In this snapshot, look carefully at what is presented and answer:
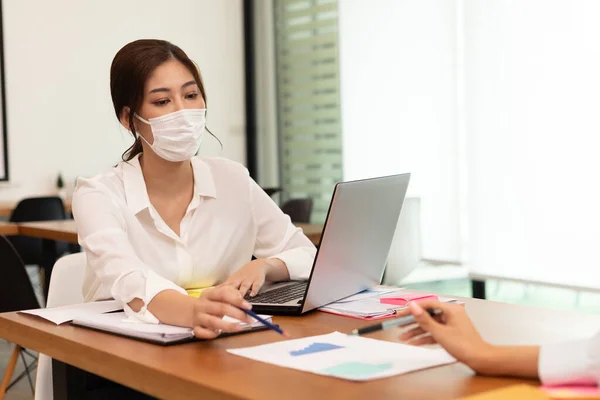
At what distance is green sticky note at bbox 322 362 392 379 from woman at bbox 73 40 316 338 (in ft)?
A: 1.91

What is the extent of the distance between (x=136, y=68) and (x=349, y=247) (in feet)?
2.23

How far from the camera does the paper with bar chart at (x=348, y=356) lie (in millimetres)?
1064

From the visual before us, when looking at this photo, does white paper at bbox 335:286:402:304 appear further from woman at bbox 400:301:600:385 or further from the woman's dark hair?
the woman's dark hair

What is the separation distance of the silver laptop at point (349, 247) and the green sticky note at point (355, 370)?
0.33m

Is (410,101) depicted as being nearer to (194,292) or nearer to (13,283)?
(13,283)

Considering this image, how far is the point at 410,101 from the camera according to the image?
15.7 feet

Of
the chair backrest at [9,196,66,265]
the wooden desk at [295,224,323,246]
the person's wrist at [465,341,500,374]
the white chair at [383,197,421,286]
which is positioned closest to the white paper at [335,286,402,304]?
the person's wrist at [465,341,500,374]

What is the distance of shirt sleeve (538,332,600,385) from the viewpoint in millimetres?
981

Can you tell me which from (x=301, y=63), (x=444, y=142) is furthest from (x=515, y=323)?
(x=301, y=63)

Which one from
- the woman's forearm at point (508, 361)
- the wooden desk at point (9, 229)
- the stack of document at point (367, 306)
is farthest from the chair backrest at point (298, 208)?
the woman's forearm at point (508, 361)

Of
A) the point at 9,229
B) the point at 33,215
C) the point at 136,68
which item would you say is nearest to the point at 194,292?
the point at 136,68

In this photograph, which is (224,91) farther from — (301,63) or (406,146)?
(406,146)

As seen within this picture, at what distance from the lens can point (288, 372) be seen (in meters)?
1.07

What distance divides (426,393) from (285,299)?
2.06ft
